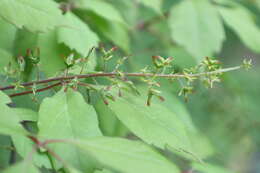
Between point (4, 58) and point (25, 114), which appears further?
point (4, 58)

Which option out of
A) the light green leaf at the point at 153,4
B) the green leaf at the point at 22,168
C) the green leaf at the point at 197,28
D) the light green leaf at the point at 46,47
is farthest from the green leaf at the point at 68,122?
the green leaf at the point at 197,28

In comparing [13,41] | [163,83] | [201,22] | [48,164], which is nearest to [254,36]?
[201,22]

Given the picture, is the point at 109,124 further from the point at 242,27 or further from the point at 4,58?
the point at 242,27

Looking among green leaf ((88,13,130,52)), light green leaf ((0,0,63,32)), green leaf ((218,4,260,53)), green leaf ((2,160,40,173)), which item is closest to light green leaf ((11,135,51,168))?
green leaf ((2,160,40,173))

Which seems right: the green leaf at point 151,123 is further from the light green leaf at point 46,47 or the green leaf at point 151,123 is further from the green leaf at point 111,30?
the green leaf at point 111,30

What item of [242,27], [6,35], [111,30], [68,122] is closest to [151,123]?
[68,122]
